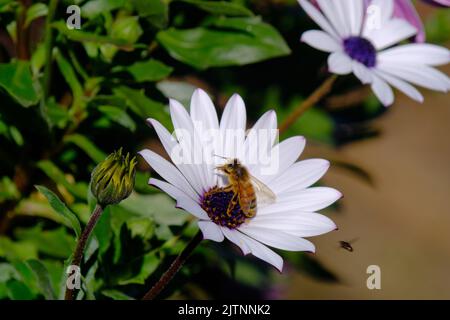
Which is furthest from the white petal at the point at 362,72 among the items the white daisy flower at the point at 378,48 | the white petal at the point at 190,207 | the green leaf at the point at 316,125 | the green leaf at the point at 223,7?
the green leaf at the point at 316,125

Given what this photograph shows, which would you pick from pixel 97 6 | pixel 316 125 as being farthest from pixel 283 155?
pixel 316 125

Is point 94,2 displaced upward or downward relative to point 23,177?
upward

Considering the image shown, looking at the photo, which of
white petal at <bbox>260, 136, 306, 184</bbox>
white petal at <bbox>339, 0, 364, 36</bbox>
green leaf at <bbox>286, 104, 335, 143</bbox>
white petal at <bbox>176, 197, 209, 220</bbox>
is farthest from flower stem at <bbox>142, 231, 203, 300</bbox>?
green leaf at <bbox>286, 104, 335, 143</bbox>

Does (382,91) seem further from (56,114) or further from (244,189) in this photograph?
(56,114)

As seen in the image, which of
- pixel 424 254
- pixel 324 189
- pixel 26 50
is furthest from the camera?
pixel 424 254

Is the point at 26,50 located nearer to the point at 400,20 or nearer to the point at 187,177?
the point at 187,177

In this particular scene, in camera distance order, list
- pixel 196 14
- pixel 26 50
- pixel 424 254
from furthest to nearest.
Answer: pixel 424 254 < pixel 196 14 < pixel 26 50
